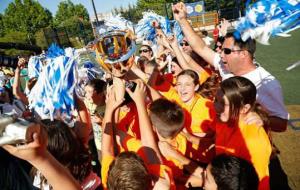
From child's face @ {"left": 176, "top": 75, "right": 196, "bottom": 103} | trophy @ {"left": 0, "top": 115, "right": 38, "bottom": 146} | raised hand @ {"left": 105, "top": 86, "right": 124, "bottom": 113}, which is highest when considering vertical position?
trophy @ {"left": 0, "top": 115, "right": 38, "bottom": 146}

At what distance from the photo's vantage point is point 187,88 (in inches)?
133

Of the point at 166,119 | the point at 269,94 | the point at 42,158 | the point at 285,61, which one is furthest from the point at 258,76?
the point at 285,61

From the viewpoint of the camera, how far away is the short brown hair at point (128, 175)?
5.52 ft

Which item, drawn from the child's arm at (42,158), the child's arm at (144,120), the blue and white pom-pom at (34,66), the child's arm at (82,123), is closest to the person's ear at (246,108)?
the child's arm at (144,120)

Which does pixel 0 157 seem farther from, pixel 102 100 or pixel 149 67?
pixel 149 67

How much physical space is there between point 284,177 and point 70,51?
9.99 feet

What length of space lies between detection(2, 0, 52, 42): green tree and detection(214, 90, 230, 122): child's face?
4800cm

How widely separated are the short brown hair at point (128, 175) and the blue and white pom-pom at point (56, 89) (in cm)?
100

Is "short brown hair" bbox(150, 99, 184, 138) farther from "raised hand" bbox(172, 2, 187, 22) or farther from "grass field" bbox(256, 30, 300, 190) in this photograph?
"grass field" bbox(256, 30, 300, 190)

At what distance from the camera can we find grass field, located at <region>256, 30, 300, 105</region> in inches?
258

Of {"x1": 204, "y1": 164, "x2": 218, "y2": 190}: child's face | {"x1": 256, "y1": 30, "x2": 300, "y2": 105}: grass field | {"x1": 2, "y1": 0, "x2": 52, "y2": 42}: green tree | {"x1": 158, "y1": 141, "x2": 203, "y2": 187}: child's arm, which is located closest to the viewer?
{"x1": 204, "y1": 164, "x2": 218, "y2": 190}: child's face

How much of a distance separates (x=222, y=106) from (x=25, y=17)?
5103 centimetres

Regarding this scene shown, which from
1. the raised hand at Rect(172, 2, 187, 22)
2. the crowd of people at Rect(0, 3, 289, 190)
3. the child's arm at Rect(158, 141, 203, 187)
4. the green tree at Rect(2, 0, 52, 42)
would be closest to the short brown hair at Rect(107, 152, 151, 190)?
the crowd of people at Rect(0, 3, 289, 190)

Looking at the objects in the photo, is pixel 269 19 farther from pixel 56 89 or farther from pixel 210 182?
pixel 56 89
